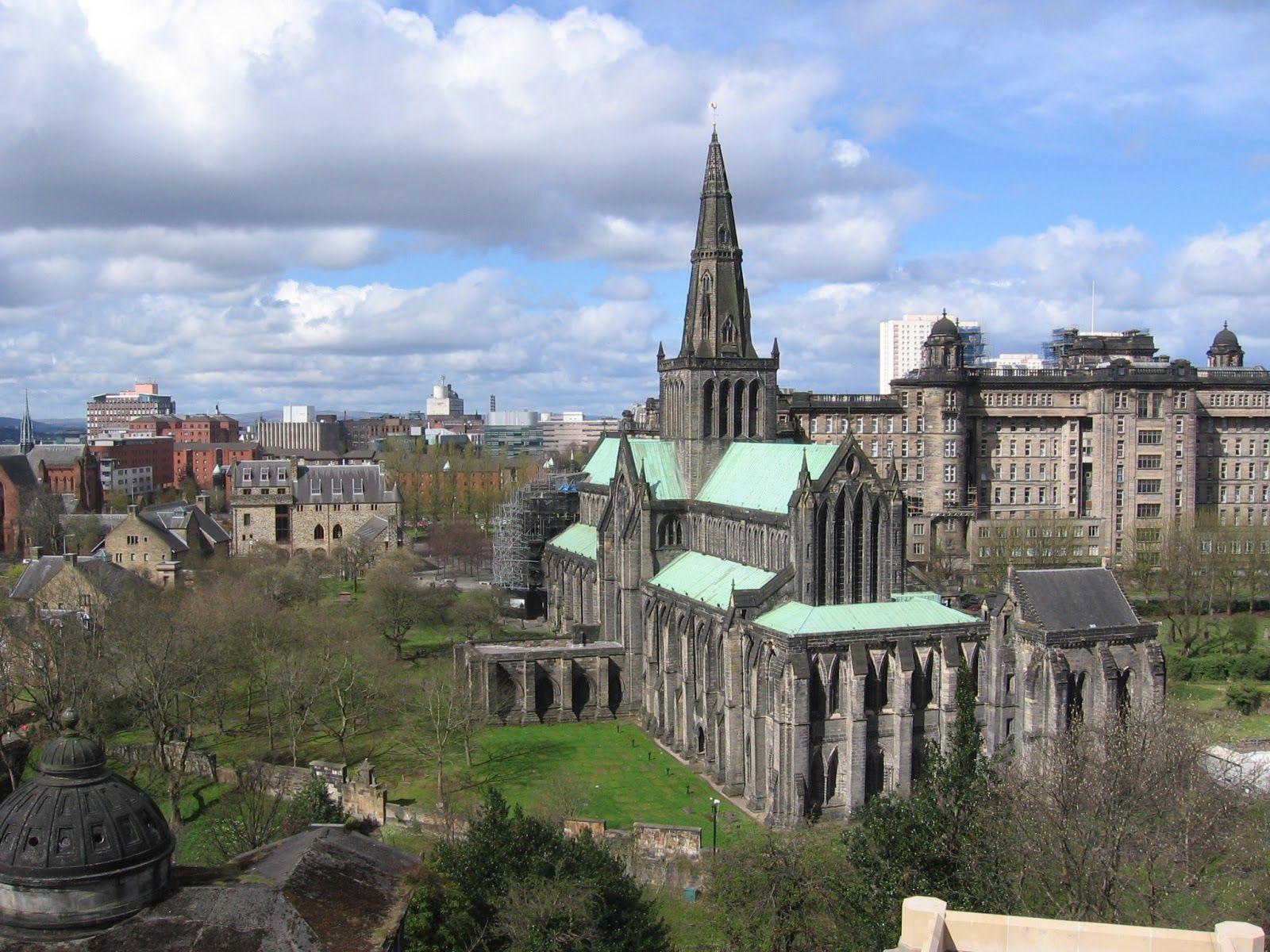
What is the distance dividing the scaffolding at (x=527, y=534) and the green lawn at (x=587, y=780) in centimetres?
3151

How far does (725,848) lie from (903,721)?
11317 millimetres

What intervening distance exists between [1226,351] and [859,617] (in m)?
89.6

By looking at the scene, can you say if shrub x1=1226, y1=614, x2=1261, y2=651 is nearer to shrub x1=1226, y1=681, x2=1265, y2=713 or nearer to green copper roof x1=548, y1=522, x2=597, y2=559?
shrub x1=1226, y1=681, x2=1265, y2=713

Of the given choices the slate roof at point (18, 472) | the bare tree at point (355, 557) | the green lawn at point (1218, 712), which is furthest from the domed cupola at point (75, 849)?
the slate roof at point (18, 472)

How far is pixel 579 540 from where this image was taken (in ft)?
282

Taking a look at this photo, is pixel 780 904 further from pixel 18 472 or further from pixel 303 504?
pixel 18 472

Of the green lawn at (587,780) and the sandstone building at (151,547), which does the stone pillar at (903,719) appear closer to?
the green lawn at (587,780)

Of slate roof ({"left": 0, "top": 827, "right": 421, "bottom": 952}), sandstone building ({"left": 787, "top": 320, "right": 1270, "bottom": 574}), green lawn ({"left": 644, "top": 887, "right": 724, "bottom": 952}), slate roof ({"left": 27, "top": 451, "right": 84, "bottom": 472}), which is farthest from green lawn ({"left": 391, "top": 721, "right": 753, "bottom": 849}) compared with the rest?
slate roof ({"left": 27, "top": 451, "right": 84, "bottom": 472})

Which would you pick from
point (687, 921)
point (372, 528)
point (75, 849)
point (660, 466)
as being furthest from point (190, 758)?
point (372, 528)

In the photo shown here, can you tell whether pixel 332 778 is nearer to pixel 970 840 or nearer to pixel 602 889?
pixel 602 889

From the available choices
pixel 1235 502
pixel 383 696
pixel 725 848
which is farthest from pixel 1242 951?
pixel 1235 502

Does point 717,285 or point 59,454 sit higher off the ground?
point 717,285

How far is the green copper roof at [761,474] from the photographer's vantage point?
56031 millimetres

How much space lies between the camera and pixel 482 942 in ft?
103
